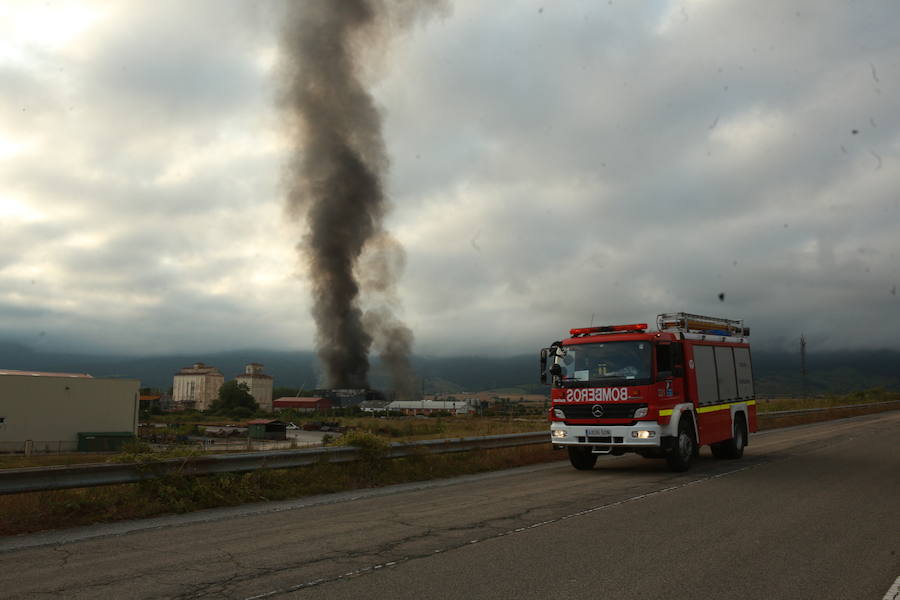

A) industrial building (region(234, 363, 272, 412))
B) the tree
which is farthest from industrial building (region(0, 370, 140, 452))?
industrial building (region(234, 363, 272, 412))

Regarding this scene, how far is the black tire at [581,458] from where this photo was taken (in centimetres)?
1395

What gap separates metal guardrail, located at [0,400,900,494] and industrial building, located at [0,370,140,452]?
51.3m

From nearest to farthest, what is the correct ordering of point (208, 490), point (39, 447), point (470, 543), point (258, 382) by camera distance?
point (470, 543) < point (208, 490) < point (39, 447) < point (258, 382)

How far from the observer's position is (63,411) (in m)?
55.5

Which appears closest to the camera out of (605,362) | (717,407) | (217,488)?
(217,488)

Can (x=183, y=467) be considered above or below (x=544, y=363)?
below

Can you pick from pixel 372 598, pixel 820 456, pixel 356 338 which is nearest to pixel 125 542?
pixel 372 598

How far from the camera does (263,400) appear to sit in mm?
156250

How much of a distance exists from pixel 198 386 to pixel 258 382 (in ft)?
55.9

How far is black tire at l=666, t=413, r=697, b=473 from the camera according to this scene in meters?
12.8

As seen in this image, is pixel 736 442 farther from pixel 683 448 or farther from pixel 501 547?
pixel 501 547

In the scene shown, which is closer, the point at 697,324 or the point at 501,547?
the point at 501,547

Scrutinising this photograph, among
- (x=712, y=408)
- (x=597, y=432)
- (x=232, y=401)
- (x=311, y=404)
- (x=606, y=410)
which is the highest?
(x=606, y=410)

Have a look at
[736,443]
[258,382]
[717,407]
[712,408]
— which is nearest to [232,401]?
[258,382]
